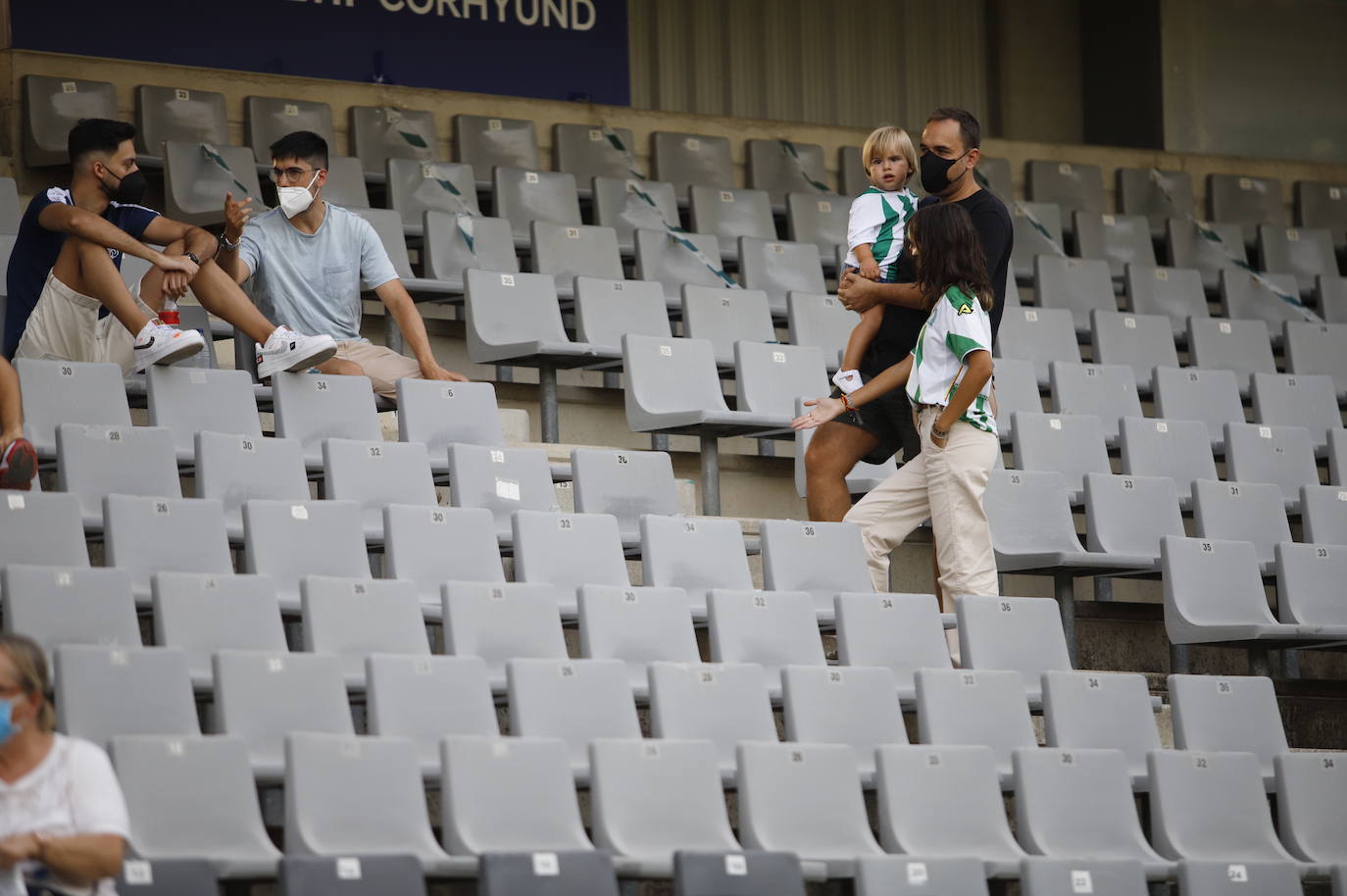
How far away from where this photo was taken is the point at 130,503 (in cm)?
432

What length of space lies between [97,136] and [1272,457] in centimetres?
361

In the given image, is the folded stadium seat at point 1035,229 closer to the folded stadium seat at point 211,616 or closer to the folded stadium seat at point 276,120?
the folded stadium seat at point 276,120

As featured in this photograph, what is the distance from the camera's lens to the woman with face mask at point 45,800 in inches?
120

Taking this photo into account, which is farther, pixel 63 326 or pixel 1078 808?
pixel 63 326

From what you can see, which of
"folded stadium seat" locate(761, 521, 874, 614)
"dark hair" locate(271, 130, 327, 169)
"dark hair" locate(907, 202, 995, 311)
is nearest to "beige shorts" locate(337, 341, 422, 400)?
"dark hair" locate(271, 130, 327, 169)

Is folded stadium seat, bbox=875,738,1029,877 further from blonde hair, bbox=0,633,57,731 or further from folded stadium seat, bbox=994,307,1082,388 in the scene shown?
folded stadium seat, bbox=994,307,1082,388

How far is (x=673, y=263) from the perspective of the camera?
7.20 meters

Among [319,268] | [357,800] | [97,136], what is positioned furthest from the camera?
[319,268]

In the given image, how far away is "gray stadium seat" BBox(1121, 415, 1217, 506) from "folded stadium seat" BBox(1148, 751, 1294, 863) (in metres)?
1.72

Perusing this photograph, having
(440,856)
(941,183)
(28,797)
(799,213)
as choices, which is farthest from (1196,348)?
(28,797)

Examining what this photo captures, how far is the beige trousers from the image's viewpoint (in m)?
4.95

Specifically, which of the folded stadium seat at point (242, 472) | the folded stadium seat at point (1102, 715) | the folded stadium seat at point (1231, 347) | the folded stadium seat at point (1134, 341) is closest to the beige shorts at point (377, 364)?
the folded stadium seat at point (242, 472)

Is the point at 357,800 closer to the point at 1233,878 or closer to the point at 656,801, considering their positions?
the point at 656,801

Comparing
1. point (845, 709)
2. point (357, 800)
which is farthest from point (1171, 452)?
point (357, 800)
